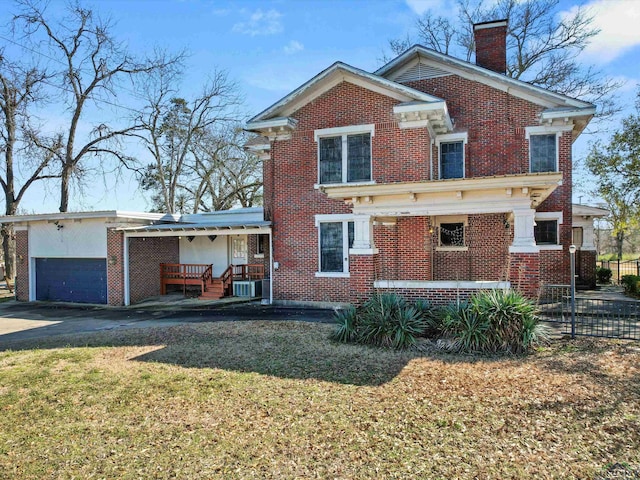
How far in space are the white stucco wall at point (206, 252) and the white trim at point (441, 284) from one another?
37.3 feet

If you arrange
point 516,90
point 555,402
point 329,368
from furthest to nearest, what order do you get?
1. point 516,90
2. point 329,368
3. point 555,402

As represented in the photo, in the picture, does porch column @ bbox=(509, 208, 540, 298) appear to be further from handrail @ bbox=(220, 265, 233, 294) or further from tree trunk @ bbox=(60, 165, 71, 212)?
tree trunk @ bbox=(60, 165, 71, 212)

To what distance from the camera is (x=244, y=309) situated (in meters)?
15.1

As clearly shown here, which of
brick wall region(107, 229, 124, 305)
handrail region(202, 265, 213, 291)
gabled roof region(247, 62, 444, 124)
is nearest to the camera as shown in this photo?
gabled roof region(247, 62, 444, 124)

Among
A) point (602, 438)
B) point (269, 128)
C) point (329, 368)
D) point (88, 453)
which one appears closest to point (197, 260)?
point (269, 128)

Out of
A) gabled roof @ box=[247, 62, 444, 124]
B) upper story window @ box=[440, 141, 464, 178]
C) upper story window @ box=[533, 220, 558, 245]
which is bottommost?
upper story window @ box=[533, 220, 558, 245]

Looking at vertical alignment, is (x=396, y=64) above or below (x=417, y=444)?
above

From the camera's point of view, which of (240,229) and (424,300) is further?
(240,229)

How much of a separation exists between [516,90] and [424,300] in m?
8.32

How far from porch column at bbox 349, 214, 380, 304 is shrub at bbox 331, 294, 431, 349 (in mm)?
494

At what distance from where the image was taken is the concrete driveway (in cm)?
1266

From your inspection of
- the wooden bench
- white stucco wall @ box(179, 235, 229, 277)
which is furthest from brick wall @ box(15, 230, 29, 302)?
white stucco wall @ box(179, 235, 229, 277)

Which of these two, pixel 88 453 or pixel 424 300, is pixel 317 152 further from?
pixel 88 453

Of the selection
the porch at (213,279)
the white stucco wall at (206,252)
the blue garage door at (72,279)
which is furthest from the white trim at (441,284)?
the blue garage door at (72,279)
